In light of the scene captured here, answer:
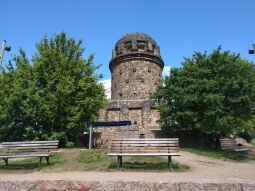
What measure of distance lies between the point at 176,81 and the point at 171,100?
154cm

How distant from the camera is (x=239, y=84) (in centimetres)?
1655

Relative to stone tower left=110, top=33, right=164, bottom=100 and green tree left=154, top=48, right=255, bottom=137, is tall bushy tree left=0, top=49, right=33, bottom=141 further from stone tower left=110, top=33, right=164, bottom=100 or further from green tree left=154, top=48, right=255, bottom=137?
stone tower left=110, top=33, right=164, bottom=100

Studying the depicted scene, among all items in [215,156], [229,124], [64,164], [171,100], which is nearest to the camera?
[64,164]

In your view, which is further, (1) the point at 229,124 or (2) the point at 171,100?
(2) the point at 171,100

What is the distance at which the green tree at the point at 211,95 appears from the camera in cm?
1608

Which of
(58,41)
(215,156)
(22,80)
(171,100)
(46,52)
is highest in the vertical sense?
(58,41)

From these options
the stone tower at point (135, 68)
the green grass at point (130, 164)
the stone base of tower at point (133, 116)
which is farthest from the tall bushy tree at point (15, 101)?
the stone tower at point (135, 68)

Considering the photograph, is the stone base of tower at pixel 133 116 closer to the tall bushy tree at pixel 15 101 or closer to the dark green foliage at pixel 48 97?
the dark green foliage at pixel 48 97

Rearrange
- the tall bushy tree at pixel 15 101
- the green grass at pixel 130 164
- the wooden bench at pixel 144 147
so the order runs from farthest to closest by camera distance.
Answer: the tall bushy tree at pixel 15 101 → the green grass at pixel 130 164 → the wooden bench at pixel 144 147

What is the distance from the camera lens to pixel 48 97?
637 inches

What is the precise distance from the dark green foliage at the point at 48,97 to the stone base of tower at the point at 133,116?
3.73m

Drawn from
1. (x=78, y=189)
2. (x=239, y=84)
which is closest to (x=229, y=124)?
(x=239, y=84)

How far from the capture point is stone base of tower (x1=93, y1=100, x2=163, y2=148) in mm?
21375

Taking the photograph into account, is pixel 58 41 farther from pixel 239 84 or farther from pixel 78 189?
pixel 78 189
